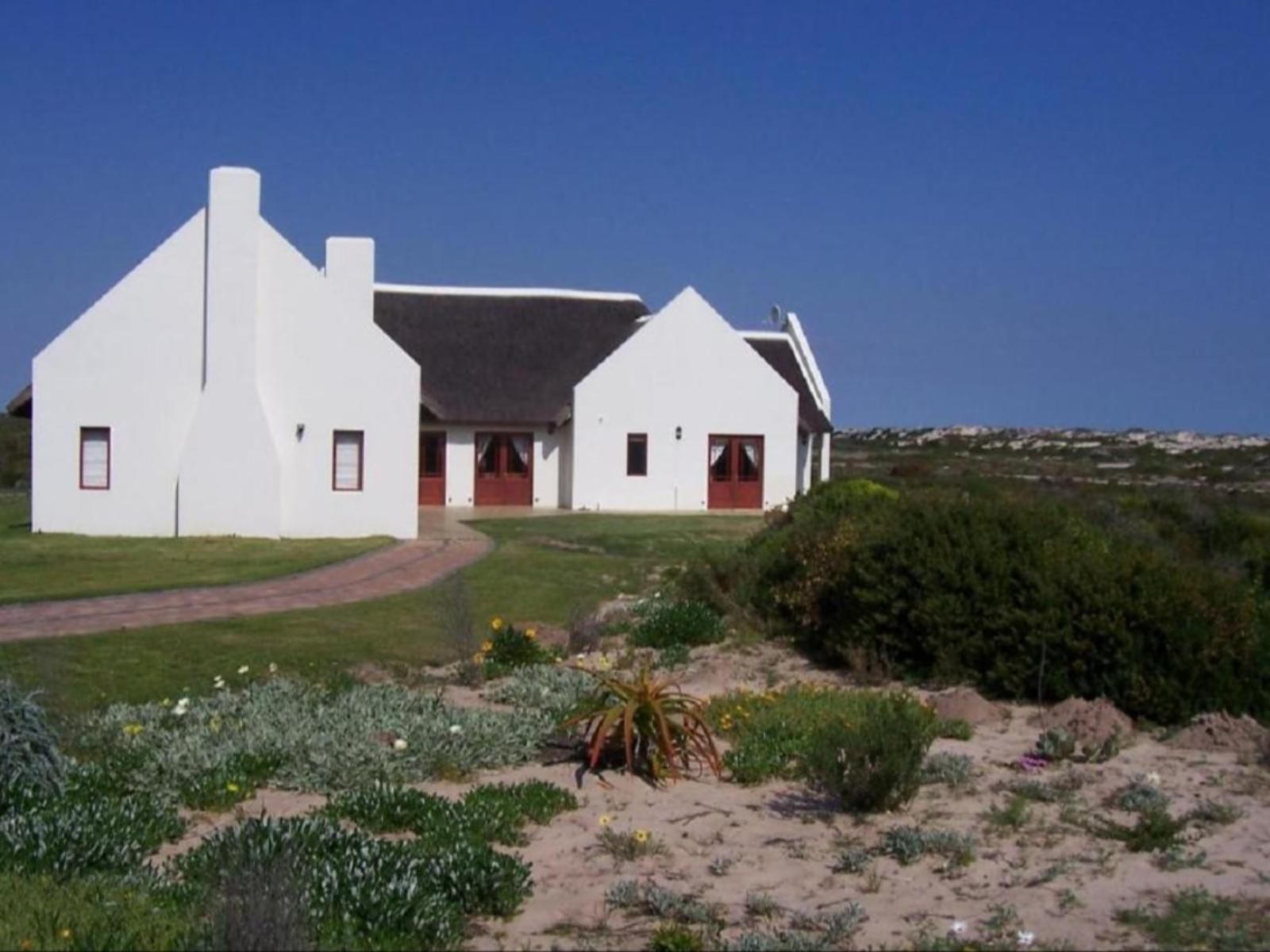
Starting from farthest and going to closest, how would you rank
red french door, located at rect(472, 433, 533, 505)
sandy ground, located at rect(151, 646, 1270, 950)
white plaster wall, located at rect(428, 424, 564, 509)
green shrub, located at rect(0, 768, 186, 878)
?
red french door, located at rect(472, 433, 533, 505) → white plaster wall, located at rect(428, 424, 564, 509) → green shrub, located at rect(0, 768, 186, 878) → sandy ground, located at rect(151, 646, 1270, 950)

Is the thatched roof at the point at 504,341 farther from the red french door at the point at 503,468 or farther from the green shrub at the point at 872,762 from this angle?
the green shrub at the point at 872,762

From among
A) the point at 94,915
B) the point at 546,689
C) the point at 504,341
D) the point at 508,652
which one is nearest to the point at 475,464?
the point at 504,341

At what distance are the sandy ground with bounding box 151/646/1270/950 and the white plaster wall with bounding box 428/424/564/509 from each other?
103 feet

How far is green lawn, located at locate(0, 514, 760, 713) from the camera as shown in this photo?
1327 cm

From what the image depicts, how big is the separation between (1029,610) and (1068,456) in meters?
72.7

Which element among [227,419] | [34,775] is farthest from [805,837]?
[227,419]

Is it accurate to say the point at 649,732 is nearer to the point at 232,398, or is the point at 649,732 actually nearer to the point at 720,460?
the point at 232,398

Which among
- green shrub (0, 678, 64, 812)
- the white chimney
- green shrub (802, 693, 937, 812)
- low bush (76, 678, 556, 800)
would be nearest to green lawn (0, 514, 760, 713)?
low bush (76, 678, 556, 800)

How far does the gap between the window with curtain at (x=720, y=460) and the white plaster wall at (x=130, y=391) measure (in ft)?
48.2

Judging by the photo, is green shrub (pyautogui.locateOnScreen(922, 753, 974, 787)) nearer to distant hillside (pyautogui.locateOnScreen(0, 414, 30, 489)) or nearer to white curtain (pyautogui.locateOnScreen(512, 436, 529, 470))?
white curtain (pyautogui.locateOnScreen(512, 436, 529, 470))

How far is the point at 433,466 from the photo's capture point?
4022 cm

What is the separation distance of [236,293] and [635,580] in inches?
437

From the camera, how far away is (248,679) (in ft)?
41.4

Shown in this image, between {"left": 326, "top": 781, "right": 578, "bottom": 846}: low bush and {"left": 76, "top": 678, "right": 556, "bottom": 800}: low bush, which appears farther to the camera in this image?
{"left": 76, "top": 678, "right": 556, "bottom": 800}: low bush
